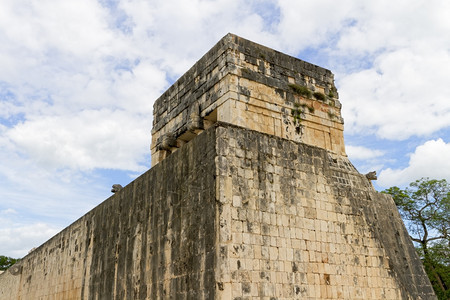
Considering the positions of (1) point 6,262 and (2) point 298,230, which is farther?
(1) point 6,262

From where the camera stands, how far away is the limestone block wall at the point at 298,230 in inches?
268

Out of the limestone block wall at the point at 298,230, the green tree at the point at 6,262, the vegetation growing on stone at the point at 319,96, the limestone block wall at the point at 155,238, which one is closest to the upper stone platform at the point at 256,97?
the vegetation growing on stone at the point at 319,96

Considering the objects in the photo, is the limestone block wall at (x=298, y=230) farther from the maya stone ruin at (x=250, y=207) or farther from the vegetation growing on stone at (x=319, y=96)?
the vegetation growing on stone at (x=319, y=96)

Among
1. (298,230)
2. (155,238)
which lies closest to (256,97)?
(298,230)

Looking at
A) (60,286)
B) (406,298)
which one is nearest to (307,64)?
(406,298)

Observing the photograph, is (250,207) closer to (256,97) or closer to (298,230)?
(298,230)

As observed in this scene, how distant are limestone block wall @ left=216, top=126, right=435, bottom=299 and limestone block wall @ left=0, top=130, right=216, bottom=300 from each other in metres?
0.37

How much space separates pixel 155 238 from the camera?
8.35 m

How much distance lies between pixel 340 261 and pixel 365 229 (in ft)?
3.47

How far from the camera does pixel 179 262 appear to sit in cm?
743

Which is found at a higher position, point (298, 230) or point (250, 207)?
point (250, 207)

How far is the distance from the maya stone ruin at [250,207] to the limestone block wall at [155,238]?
0.03m

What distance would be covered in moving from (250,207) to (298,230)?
3.51ft

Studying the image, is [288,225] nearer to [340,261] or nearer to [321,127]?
[340,261]
